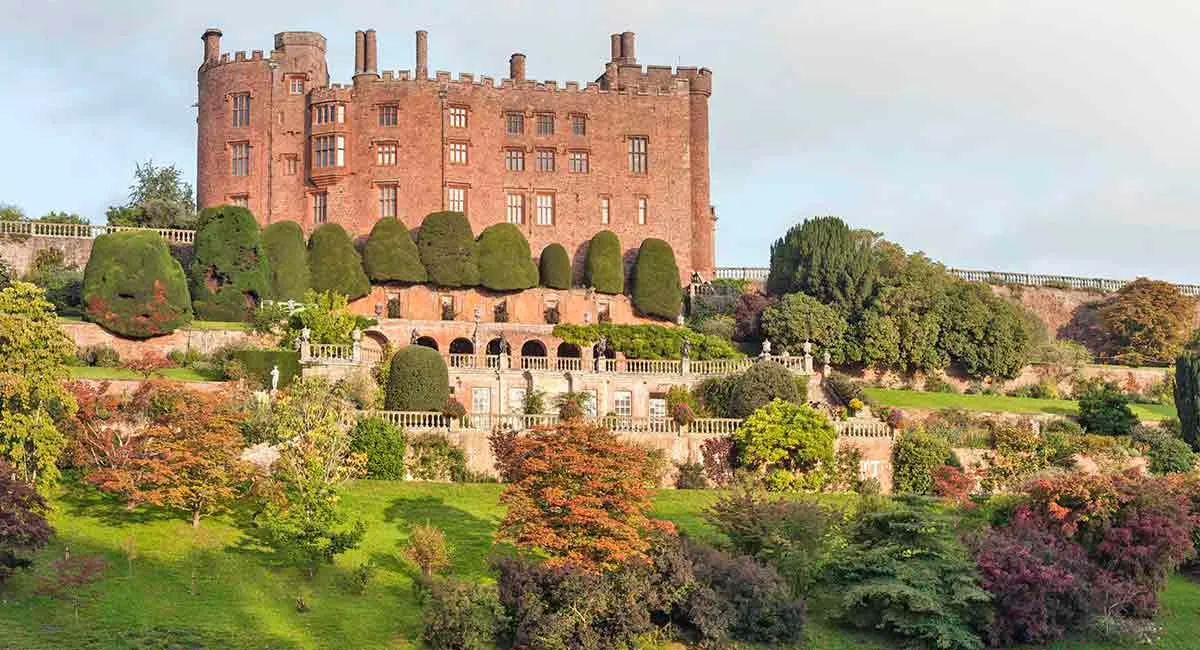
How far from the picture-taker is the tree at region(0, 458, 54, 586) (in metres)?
34.6

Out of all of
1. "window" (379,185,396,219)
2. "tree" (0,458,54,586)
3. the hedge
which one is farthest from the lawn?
"window" (379,185,396,219)

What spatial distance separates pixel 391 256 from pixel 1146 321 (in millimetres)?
36359

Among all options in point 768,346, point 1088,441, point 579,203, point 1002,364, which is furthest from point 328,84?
point 1088,441

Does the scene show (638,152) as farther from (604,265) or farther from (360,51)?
(360,51)

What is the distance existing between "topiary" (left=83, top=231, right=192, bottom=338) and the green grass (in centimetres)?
2668

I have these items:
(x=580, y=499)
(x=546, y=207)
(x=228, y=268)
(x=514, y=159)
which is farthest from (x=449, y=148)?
(x=580, y=499)

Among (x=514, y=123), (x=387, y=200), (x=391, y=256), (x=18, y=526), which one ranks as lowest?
(x=18, y=526)

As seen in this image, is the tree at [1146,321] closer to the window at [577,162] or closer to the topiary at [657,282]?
the topiary at [657,282]

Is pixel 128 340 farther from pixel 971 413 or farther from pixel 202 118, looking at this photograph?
pixel 971 413

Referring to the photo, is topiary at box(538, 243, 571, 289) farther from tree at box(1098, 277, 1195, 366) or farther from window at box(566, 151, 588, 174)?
tree at box(1098, 277, 1195, 366)

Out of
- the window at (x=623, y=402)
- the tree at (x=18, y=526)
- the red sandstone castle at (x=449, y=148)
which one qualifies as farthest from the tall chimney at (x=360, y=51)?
the tree at (x=18, y=526)

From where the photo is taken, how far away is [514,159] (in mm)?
75812

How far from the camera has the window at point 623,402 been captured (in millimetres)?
58844

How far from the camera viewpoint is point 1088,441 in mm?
Result: 57125
